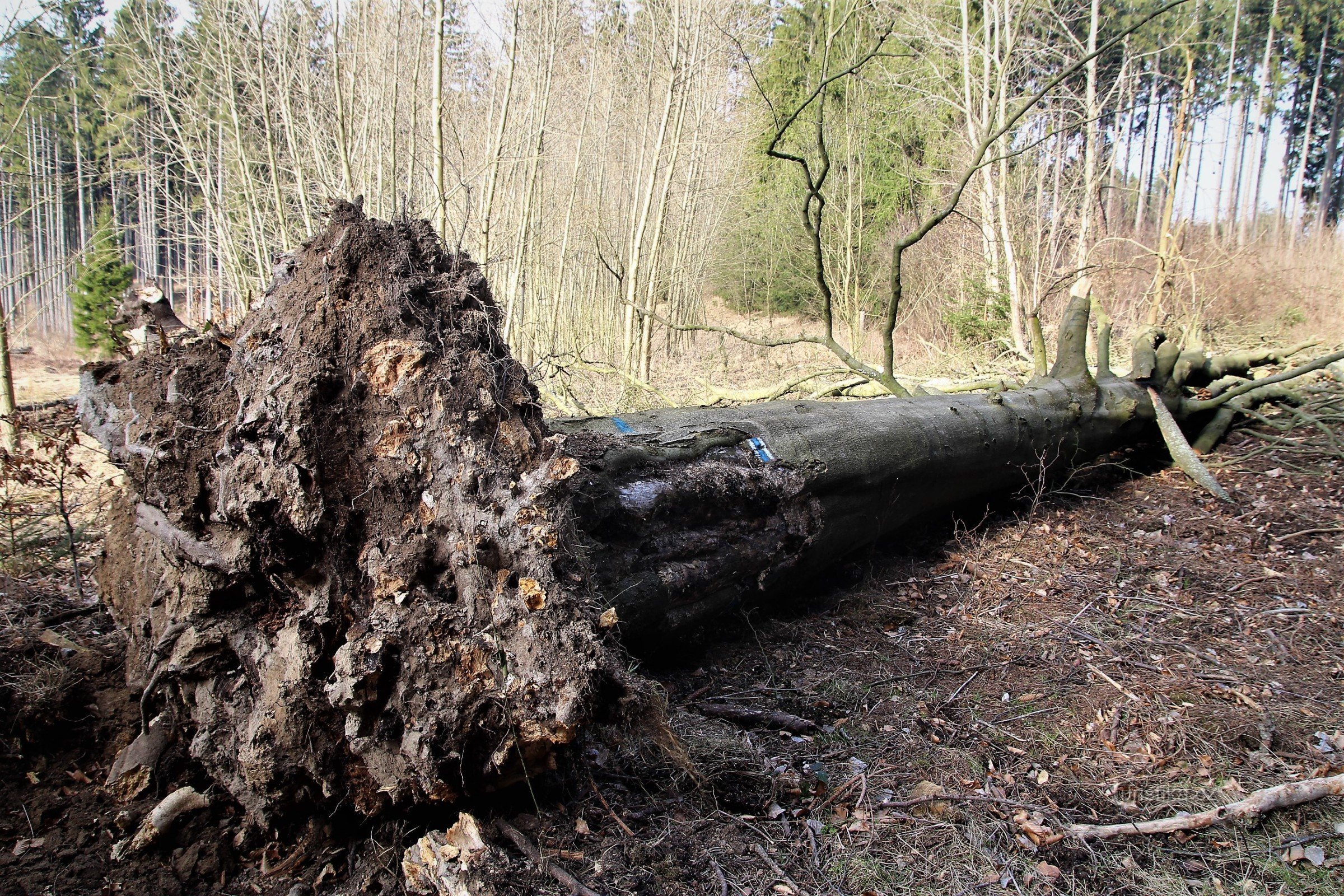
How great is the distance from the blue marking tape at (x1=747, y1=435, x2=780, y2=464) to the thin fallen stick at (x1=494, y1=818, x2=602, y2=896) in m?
1.86

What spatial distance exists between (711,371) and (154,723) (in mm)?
14784

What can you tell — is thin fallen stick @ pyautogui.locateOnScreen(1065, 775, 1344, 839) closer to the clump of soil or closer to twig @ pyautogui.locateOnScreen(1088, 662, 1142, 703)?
twig @ pyautogui.locateOnScreen(1088, 662, 1142, 703)

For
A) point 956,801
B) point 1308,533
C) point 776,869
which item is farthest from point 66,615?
point 1308,533

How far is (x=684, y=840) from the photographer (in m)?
2.01

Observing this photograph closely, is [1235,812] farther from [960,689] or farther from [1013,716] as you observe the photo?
[960,689]

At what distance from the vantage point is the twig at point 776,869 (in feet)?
6.18

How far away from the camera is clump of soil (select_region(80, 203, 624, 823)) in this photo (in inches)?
74.9

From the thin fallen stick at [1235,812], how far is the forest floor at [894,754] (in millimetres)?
36

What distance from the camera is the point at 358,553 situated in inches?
81.6

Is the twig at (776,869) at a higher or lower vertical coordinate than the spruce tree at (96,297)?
lower

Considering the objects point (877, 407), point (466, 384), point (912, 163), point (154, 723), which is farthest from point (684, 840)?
point (912, 163)

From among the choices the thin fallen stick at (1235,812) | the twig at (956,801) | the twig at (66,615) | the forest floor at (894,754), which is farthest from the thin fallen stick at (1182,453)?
the twig at (66,615)

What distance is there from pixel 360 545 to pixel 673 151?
394 inches

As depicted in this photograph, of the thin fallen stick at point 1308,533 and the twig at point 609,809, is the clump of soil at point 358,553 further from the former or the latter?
the thin fallen stick at point 1308,533
